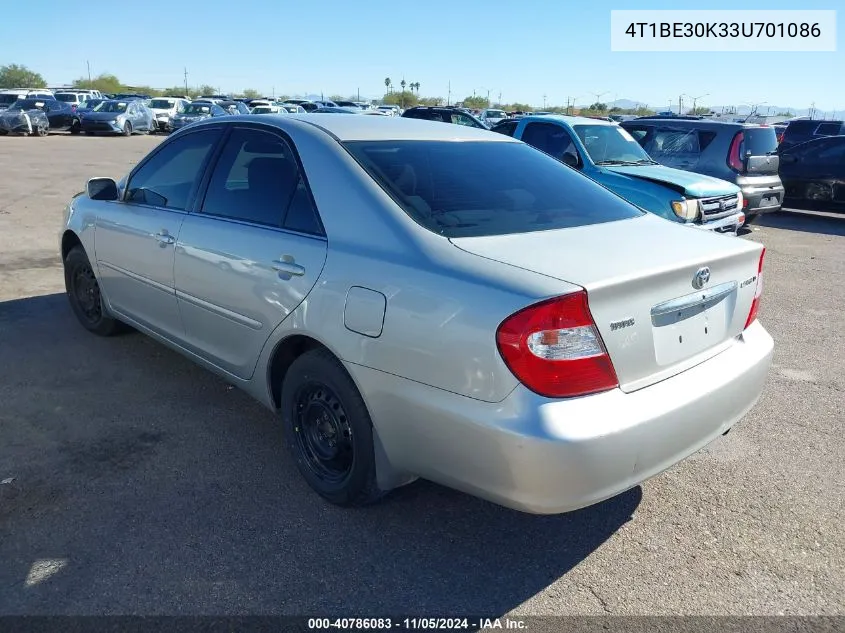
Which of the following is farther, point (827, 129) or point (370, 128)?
point (827, 129)

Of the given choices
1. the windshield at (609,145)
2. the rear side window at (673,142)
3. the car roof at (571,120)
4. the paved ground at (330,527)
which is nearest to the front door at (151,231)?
the paved ground at (330,527)

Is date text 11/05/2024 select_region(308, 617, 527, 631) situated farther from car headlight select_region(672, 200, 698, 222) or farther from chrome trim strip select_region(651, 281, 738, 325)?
car headlight select_region(672, 200, 698, 222)

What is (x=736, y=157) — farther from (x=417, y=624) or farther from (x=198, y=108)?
(x=198, y=108)

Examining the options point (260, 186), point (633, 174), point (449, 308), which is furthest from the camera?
point (633, 174)

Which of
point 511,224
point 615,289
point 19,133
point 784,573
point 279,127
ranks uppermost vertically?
point 19,133

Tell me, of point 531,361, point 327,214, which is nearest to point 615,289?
point 531,361

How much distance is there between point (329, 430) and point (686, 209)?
619 cm

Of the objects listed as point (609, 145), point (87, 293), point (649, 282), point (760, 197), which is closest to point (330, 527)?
point (649, 282)

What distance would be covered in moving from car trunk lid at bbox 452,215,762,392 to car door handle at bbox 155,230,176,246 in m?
1.94

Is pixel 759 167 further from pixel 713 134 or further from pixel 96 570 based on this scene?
pixel 96 570

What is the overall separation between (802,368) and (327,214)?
3.74 meters

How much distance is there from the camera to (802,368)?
16.2 ft

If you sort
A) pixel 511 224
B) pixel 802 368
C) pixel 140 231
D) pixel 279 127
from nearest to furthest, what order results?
pixel 511 224 < pixel 279 127 < pixel 140 231 < pixel 802 368

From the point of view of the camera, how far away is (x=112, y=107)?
98.6 feet
